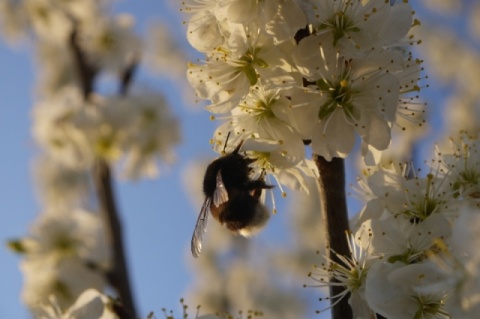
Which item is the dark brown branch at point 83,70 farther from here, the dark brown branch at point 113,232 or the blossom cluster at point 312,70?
the blossom cluster at point 312,70

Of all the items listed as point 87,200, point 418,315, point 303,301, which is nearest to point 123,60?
point 87,200

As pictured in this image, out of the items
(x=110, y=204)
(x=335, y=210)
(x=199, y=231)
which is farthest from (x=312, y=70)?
(x=110, y=204)

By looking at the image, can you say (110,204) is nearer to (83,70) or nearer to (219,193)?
(83,70)

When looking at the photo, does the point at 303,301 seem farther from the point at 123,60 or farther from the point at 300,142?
the point at 300,142

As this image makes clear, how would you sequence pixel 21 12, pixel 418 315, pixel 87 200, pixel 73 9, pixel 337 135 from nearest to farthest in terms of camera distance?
pixel 418 315
pixel 337 135
pixel 73 9
pixel 21 12
pixel 87 200

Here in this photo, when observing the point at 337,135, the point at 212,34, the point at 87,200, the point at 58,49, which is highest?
the point at 58,49

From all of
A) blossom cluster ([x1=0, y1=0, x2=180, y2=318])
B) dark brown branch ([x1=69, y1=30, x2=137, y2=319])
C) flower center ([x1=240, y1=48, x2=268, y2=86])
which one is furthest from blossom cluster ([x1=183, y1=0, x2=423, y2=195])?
dark brown branch ([x1=69, y1=30, x2=137, y2=319])

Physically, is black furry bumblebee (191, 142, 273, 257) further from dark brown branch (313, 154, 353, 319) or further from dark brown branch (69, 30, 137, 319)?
dark brown branch (69, 30, 137, 319)

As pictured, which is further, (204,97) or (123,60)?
(123,60)
